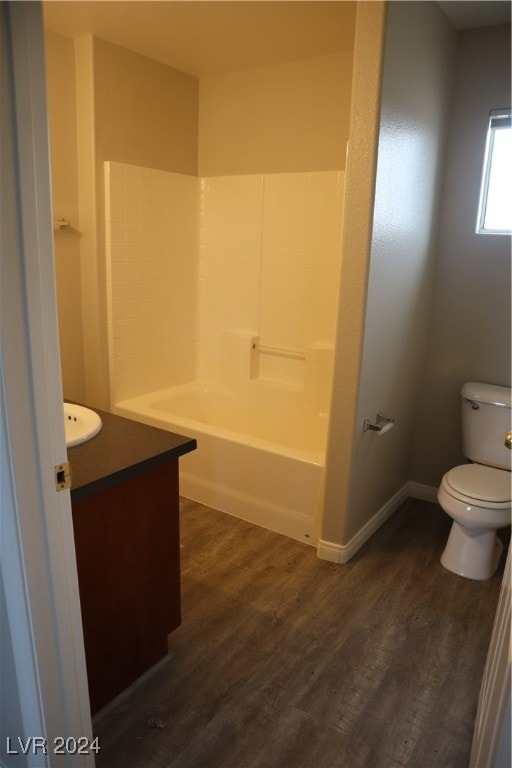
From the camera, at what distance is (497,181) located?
2.74 metres

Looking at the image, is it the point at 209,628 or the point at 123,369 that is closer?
the point at 209,628

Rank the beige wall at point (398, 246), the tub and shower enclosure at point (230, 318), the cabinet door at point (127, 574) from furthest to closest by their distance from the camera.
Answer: the tub and shower enclosure at point (230, 318)
the beige wall at point (398, 246)
the cabinet door at point (127, 574)

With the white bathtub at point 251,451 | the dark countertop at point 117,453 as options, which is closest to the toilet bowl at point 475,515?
the white bathtub at point 251,451

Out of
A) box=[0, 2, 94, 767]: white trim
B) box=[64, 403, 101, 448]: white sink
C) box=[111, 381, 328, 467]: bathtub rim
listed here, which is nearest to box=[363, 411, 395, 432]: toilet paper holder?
box=[111, 381, 328, 467]: bathtub rim

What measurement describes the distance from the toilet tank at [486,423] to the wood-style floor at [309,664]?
0.51 metres

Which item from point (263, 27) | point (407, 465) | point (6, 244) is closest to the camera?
point (6, 244)

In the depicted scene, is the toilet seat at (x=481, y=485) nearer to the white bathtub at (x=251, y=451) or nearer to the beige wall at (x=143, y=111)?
the white bathtub at (x=251, y=451)

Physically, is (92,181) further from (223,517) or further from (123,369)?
(223,517)

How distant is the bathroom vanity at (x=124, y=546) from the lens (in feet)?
4.90

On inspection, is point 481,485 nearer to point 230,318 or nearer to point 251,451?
point 251,451

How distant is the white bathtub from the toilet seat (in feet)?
2.01

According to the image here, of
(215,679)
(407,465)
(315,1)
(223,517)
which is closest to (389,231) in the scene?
(315,1)

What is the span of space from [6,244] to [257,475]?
2019 mm

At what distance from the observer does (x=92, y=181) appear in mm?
2955
